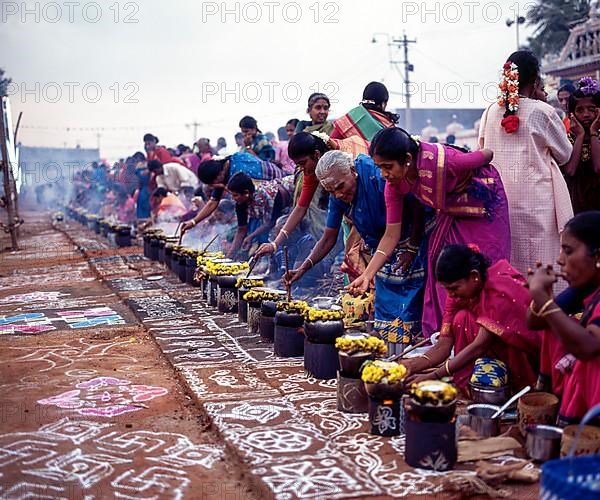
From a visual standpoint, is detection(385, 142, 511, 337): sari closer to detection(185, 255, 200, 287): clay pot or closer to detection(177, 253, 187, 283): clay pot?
detection(185, 255, 200, 287): clay pot

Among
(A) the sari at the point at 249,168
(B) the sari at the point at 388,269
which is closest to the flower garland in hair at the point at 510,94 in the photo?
(B) the sari at the point at 388,269

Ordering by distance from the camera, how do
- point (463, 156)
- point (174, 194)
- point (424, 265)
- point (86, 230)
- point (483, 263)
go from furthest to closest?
point (86, 230)
point (174, 194)
point (424, 265)
point (463, 156)
point (483, 263)

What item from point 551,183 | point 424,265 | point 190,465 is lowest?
point 190,465

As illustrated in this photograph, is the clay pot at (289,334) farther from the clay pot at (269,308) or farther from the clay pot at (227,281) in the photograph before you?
the clay pot at (227,281)

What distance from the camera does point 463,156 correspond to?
14.5ft

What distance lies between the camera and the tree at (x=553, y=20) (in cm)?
3095

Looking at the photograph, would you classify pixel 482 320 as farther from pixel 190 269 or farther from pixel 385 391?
pixel 190 269

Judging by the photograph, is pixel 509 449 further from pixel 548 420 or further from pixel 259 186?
pixel 259 186

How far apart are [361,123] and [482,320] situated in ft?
11.4

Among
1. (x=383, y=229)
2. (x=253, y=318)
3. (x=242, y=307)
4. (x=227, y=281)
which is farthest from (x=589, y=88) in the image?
(x=227, y=281)

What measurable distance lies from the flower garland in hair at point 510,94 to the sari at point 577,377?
1.68m

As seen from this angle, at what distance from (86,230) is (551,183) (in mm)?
18191

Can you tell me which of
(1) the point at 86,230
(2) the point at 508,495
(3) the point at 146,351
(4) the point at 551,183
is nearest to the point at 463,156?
(4) the point at 551,183

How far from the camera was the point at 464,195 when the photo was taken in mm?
4457
